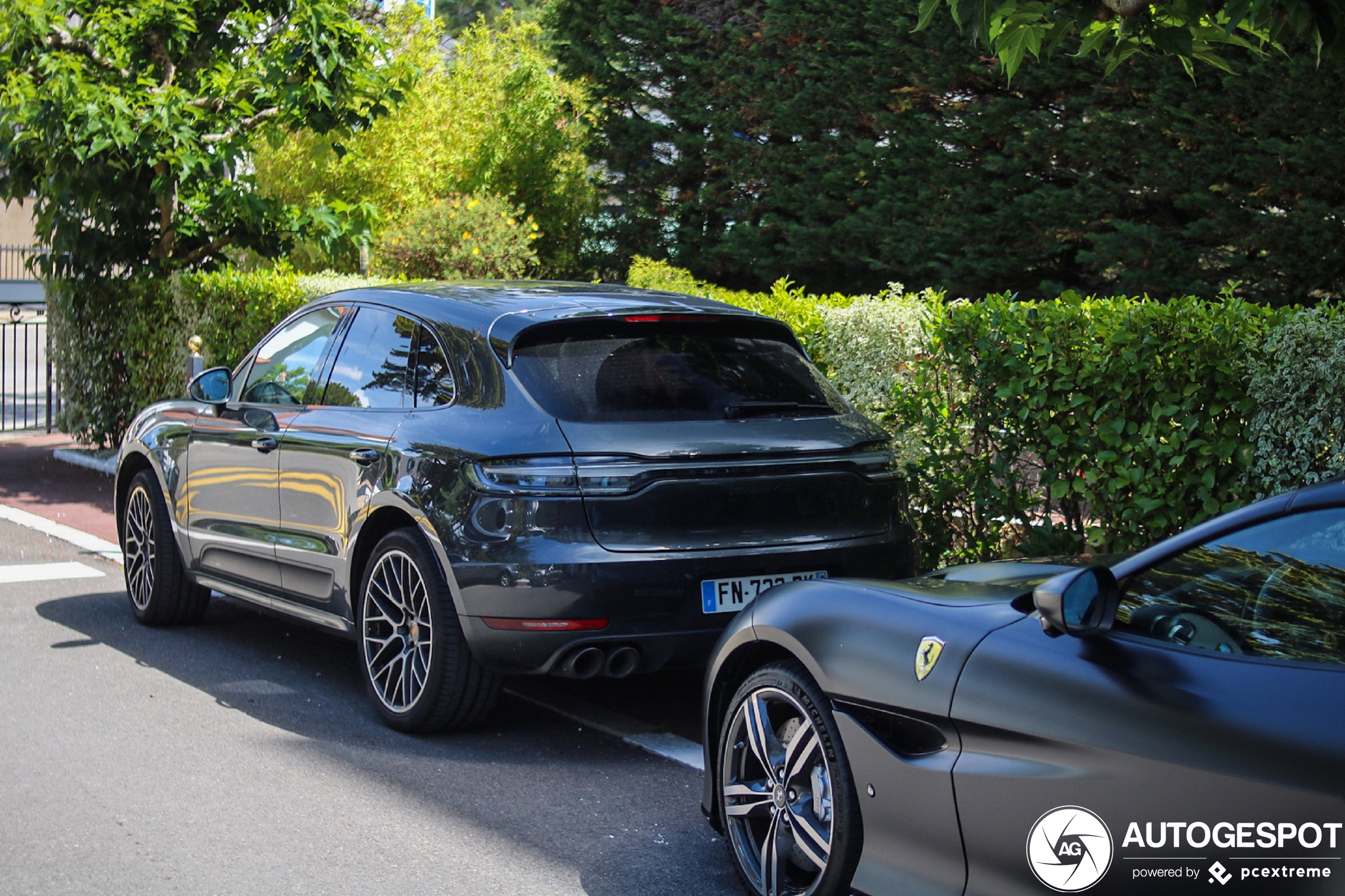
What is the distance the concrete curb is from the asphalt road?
23.7ft

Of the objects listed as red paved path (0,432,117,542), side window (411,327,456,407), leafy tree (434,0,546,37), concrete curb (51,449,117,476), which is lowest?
red paved path (0,432,117,542)

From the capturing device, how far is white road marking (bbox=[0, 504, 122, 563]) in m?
9.70

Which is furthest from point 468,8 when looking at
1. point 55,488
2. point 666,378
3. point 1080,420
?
point 666,378

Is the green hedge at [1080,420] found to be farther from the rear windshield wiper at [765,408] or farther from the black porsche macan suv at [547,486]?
the rear windshield wiper at [765,408]

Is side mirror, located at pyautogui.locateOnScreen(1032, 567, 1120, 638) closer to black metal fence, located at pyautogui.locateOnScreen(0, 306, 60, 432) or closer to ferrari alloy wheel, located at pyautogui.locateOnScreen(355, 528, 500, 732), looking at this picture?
ferrari alloy wheel, located at pyautogui.locateOnScreen(355, 528, 500, 732)

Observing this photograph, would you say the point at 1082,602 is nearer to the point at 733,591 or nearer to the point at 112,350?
the point at 733,591

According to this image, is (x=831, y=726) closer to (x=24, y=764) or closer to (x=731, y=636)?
(x=731, y=636)

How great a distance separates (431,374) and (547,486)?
96 cm

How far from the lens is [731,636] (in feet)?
13.4

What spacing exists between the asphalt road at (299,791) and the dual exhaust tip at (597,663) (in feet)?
1.28

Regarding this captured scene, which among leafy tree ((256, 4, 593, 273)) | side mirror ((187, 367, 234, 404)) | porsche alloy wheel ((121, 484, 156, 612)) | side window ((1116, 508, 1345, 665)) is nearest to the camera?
side window ((1116, 508, 1345, 665))

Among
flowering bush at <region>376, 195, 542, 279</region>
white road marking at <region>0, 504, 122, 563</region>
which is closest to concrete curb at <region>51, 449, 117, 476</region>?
white road marking at <region>0, 504, 122, 563</region>

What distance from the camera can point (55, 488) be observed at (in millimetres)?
12719

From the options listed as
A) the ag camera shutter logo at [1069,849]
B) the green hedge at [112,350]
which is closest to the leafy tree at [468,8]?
the green hedge at [112,350]
